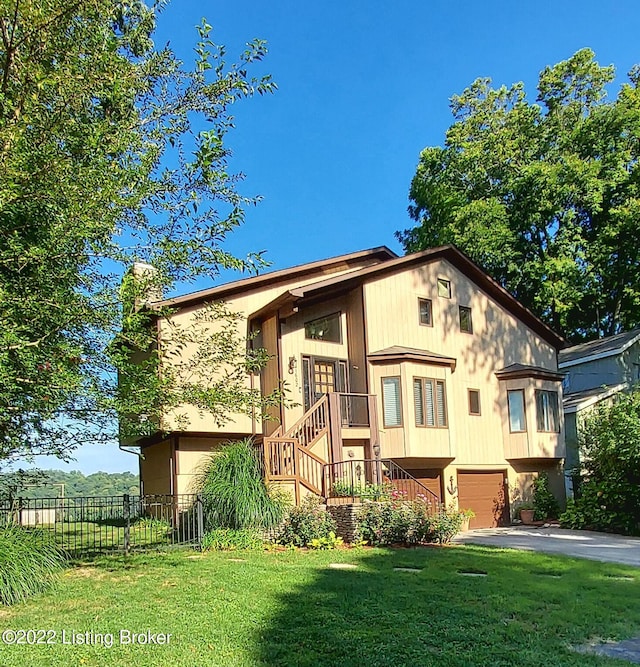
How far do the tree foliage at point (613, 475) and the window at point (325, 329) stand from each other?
7.58 m

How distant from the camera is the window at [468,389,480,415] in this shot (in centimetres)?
1917

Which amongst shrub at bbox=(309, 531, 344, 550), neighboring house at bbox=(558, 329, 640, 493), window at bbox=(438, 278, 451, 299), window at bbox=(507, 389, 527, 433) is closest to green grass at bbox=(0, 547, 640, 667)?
shrub at bbox=(309, 531, 344, 550)

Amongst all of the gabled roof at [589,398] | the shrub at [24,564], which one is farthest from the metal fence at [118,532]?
the gabled roof at [589,398]

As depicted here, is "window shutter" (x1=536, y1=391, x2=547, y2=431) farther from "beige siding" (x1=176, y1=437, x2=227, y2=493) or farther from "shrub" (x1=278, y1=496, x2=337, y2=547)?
"beige siding" (x1=176, y1=437, x2=227, y2=493)

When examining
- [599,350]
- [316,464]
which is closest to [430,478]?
[316,464]

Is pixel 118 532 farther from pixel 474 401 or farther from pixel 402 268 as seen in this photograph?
pixel 474 401

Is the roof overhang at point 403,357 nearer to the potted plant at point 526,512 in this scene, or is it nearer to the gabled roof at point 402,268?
the gabled roof at point 402,268

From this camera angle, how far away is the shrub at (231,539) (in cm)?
1215

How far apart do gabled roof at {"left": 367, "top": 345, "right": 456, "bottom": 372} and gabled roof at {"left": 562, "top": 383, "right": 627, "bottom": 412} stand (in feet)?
20.7

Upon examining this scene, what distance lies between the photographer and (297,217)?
1859 cm

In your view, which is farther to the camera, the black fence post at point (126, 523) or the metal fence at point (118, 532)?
the metal fence at point (118, 532)

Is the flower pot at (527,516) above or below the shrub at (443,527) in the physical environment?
below

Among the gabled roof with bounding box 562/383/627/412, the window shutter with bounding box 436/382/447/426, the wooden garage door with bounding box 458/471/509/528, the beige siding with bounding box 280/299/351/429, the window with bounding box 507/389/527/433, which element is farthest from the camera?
the gabled roof with bounding box 562/383/627/412

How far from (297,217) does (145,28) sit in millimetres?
8703
